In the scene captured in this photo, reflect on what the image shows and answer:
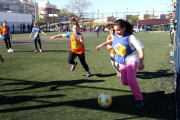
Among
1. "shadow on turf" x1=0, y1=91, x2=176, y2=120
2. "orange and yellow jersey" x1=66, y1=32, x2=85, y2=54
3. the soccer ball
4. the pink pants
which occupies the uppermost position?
"orange and yellow jersey" x1=66, y1=32, x2=85, y2=54

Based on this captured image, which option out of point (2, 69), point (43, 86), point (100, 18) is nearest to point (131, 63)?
point (43, 86)

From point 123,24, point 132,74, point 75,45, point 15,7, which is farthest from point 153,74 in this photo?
point 15,7

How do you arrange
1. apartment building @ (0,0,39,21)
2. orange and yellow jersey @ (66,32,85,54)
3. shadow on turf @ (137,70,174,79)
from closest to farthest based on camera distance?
1. orange and yellow jersey @ (66,32,85,54)
2. shadow on turf @ (137,70,174,79)
3. apartment building @ (0,0,39,21)

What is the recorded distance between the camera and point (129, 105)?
405 cm

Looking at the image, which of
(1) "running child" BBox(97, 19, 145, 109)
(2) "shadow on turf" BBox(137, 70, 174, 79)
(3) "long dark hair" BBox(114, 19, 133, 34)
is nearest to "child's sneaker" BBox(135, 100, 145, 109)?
(1) "running child" BBox(97, 19, 145, 109)

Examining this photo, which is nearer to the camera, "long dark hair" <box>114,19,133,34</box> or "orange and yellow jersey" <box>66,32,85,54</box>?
"long dark hair" <box>114,19,133,34</box>

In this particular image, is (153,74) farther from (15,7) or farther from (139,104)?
(15,7)

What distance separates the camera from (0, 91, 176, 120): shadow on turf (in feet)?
12.0

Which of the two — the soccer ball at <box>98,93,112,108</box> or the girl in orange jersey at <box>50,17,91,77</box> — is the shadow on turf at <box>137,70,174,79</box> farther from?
the soccer ball at <box>98,93,112,108</box>

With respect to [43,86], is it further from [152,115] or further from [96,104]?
[152,115]

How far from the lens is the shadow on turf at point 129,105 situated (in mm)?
3662

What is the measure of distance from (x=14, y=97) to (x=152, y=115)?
306 cm

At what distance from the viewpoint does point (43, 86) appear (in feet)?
17.3

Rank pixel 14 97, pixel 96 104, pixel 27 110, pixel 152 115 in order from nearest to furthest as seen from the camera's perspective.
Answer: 1. pixel 152 115
2. pixel 27 110
3. pixel 96 104
4. pixel 14 97
